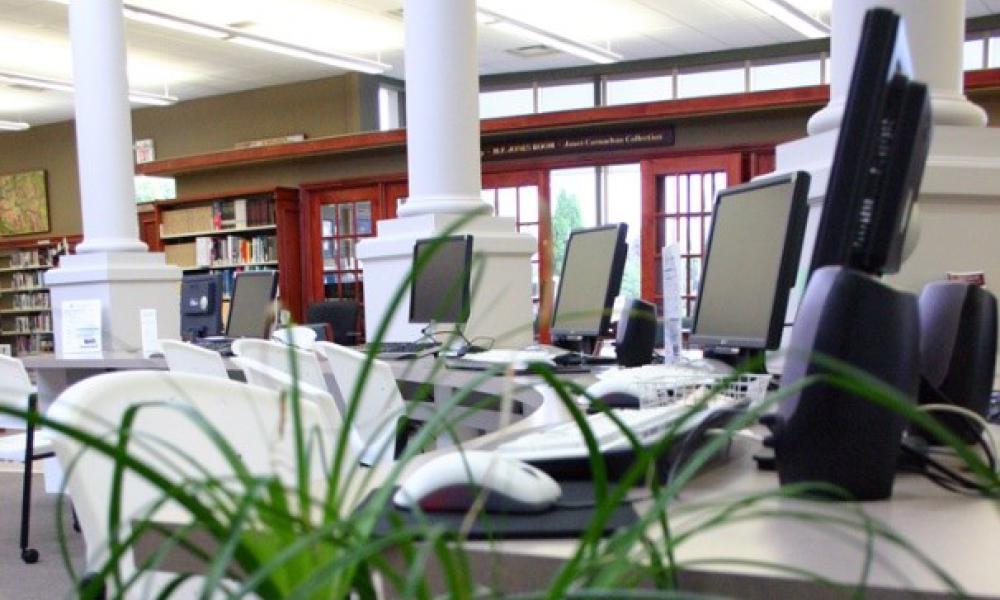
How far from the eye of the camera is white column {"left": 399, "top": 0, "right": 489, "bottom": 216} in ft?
12.6

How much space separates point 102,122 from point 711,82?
701cm

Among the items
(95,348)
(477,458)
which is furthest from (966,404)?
(95,348)

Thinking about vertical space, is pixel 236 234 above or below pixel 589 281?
above

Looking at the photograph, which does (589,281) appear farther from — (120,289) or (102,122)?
(102,122)

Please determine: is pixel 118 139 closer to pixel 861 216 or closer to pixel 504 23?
pixel 504 23

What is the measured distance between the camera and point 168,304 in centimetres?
503

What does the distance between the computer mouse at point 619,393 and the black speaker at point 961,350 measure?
0.41 meters

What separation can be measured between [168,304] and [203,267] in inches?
194

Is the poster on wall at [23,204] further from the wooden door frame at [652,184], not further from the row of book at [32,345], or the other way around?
the wooden door frame at [652,184]

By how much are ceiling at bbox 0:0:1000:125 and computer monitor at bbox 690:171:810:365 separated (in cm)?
639

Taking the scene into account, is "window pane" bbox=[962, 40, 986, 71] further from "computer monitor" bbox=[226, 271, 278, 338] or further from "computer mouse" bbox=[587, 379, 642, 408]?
"computer mouse" bbox=[587, 379, 642, 408]

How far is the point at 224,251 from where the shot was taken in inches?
379

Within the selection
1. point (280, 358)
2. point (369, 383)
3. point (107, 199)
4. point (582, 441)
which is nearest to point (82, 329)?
point (107, 199)

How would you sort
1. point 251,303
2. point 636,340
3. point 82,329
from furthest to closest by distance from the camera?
point 251,303
point 82,329
point 636,340
